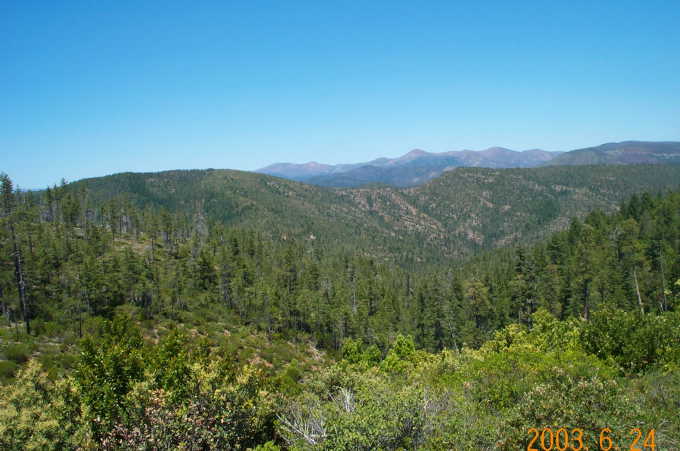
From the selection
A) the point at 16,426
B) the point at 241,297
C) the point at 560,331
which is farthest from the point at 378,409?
the point at 241,297

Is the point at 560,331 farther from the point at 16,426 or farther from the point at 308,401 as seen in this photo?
the point at 16,426

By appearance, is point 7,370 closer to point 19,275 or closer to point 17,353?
point 17,353

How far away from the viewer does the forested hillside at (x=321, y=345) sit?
16.3 m

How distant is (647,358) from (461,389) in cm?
1451

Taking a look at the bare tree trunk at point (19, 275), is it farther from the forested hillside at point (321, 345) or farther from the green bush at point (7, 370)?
the green bush at point (7, 370)

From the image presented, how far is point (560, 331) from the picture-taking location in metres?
42.4

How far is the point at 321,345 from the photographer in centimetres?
8706
